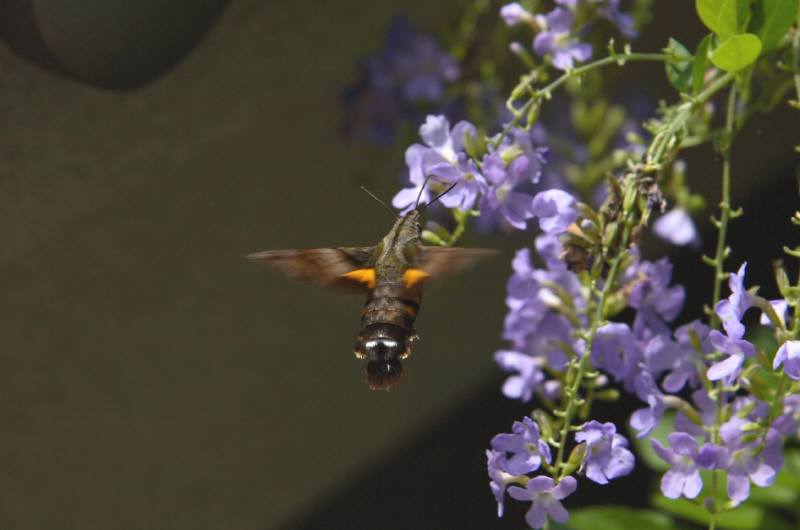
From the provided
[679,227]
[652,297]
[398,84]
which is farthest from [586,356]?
[398,84]

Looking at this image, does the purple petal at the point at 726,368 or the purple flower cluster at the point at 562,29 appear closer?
the purple petal at the point at 726,368

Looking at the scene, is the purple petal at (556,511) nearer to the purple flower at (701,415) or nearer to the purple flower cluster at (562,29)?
the purple flower at (701,415)

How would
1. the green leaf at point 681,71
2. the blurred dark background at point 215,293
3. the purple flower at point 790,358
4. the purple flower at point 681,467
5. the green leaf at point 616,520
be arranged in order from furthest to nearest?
the green leaf at point 616,520 → the blurred dark background at point 215,293 → the green leaf at point 681,71 → the purple flower at point 681,467 → the purple flower at point 790,358

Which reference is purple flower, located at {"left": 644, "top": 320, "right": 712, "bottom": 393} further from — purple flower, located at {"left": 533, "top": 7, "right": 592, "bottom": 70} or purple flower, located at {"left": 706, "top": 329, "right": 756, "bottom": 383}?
purple flower, located at {"left": 533, "top": 7, "right": 592, "bottom": 70}

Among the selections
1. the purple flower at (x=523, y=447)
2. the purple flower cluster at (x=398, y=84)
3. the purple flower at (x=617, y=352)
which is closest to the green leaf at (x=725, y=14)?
the purple flower at (x=617, y=352)

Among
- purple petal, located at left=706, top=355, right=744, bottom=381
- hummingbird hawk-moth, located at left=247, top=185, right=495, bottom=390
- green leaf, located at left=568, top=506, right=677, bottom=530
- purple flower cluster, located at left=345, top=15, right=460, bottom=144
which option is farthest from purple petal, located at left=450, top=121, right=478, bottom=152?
green leaf, located at left=568, top=506, right=677, bottom=530
